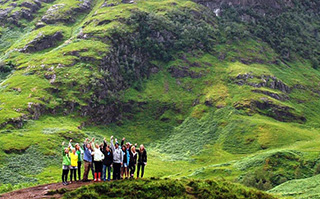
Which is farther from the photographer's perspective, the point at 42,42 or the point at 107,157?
the point at 42,42

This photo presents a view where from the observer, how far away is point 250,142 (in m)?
130

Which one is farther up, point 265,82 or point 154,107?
point 265,82

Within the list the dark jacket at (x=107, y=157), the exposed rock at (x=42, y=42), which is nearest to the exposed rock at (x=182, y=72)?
the exposed rock at (x=42, y=42)

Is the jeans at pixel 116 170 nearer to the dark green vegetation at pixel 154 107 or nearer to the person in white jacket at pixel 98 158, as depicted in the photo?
the person in white jacket at pixel 98 158

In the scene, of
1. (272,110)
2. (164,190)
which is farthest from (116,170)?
(272,110)

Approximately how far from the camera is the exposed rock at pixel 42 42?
183 metres

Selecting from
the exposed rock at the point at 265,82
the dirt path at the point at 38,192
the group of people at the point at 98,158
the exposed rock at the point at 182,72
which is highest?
the exposed rock at the point at 182,72

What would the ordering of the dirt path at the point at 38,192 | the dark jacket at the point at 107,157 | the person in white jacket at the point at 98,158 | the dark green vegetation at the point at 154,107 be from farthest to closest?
the dark green vegetation at the point at 154,107, the dark jacket at the point at 107,157, the person in white jacket at the point at 98,158, the dirt path at the point at 38,192

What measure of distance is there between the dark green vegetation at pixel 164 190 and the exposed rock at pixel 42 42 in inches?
6325

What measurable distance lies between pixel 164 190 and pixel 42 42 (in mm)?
166683

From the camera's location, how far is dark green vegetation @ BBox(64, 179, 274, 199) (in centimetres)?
3588

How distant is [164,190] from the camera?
37.7 metres

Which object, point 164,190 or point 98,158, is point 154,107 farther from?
point 164,190

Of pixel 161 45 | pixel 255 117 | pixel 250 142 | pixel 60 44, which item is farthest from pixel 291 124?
pixel 60 44
